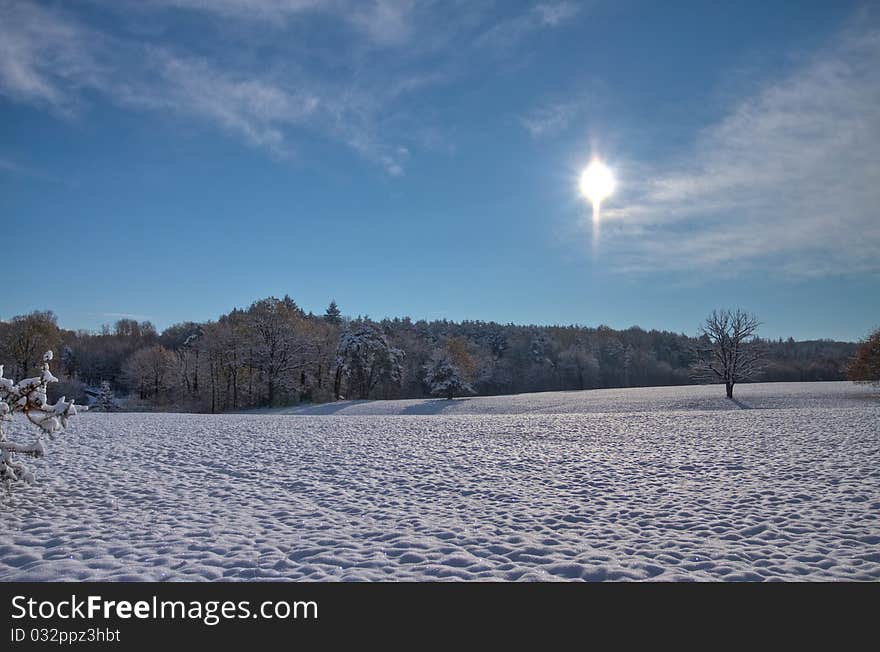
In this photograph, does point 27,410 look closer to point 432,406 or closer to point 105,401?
point 432,406

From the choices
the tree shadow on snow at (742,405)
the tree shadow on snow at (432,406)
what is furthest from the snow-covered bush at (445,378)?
the tree shadow on snow at (742,405)

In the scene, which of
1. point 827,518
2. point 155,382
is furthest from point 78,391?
point 827,518

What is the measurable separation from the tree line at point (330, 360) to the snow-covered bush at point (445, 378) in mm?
108

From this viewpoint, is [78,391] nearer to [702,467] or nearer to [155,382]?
[155,382]

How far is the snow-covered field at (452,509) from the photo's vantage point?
586 centimetres

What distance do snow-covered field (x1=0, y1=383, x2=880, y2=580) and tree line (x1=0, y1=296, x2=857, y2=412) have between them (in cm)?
3370

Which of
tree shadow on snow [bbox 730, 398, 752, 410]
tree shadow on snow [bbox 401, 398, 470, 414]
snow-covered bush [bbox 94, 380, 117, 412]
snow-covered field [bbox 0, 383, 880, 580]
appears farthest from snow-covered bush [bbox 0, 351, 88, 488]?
snow-covered bush [bbox 94, 380, 117, 412]

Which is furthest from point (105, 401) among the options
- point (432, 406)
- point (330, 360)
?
point (432, 406)

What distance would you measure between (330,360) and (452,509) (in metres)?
54.0

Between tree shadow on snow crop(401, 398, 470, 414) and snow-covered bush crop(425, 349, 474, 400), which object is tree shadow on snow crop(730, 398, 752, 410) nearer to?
tree shadow on snow crop(401, 398, 470, 414)

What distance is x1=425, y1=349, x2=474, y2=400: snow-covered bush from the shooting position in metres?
48.3

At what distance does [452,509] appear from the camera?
8414 millimetres
